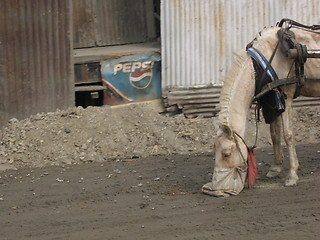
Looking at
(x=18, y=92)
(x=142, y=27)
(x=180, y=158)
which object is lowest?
(x=180, y=158)

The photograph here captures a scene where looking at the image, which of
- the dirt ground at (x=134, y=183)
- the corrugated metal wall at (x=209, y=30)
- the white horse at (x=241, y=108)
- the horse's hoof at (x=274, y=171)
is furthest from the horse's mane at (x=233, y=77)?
the corrugated metal wall at (x=209, y=30)

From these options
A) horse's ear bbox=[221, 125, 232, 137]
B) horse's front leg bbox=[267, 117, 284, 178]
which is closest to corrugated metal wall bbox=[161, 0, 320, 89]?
horse's front leg bbox=[267, 117, 284, 178]

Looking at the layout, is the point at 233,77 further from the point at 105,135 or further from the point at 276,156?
the point at 105,135

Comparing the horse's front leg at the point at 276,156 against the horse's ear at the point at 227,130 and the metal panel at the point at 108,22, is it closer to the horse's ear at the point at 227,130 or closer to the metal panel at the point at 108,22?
the horse's ear at the point at 227,130

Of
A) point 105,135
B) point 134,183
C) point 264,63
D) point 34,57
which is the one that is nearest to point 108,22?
point 34,57

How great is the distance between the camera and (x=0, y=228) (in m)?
6.86

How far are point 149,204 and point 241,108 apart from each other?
1.51 metres

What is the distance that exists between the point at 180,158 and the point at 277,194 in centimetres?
230

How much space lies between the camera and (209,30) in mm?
11031

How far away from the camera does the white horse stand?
7473mm

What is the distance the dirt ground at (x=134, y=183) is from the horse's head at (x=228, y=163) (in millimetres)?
125

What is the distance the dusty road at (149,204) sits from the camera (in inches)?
259

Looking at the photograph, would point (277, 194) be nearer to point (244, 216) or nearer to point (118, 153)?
point (244, 216)

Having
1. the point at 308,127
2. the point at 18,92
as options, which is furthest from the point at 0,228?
the point at 308,127
